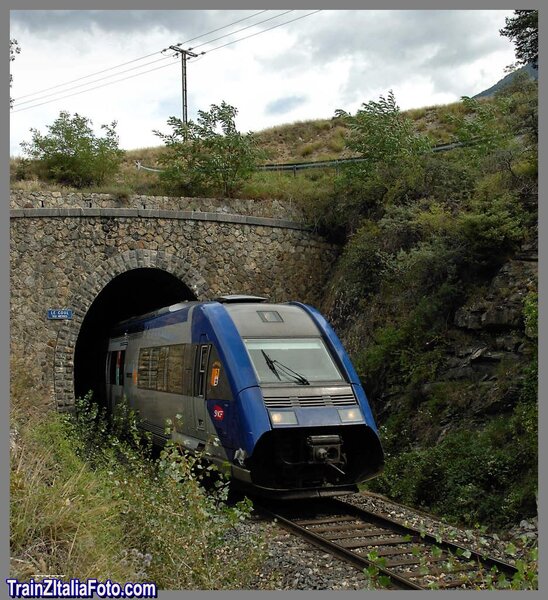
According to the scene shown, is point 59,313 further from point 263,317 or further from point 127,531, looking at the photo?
point 127,531

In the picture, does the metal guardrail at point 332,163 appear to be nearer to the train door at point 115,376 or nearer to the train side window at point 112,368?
the train side window at point 112,368

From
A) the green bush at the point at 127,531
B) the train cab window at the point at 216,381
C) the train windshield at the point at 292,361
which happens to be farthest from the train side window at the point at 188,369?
the green bush at the point at 127,531

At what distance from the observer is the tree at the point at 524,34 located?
13.5 meters

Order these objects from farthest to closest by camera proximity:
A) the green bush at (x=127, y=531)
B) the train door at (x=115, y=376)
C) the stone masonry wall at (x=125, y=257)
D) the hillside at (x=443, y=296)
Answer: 1. the stone masonry wall at (x=125, y=257)
2. the train door at (x=115, y=376)
3. the hillside at (x=443, y=296)
4. the green bush at (x=127, y=531)

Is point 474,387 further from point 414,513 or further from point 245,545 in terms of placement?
point 245,545

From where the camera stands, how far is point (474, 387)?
12180 millimetres

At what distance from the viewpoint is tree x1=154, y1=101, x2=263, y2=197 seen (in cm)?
2102

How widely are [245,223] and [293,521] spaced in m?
11.4

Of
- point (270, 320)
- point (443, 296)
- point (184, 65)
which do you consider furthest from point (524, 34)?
point (184, 65)

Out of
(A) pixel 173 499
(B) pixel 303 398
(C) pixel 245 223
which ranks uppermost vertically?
(C) pixel 245 223

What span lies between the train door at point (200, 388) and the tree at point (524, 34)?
8086mm

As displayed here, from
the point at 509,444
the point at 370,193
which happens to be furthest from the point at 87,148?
the point at 509,444

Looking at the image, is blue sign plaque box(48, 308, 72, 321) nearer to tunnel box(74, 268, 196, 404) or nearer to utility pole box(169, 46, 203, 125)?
tunnel box(74, 268, 196, 404)

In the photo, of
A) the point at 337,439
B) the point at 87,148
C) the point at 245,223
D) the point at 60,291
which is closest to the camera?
the point at 337,439
